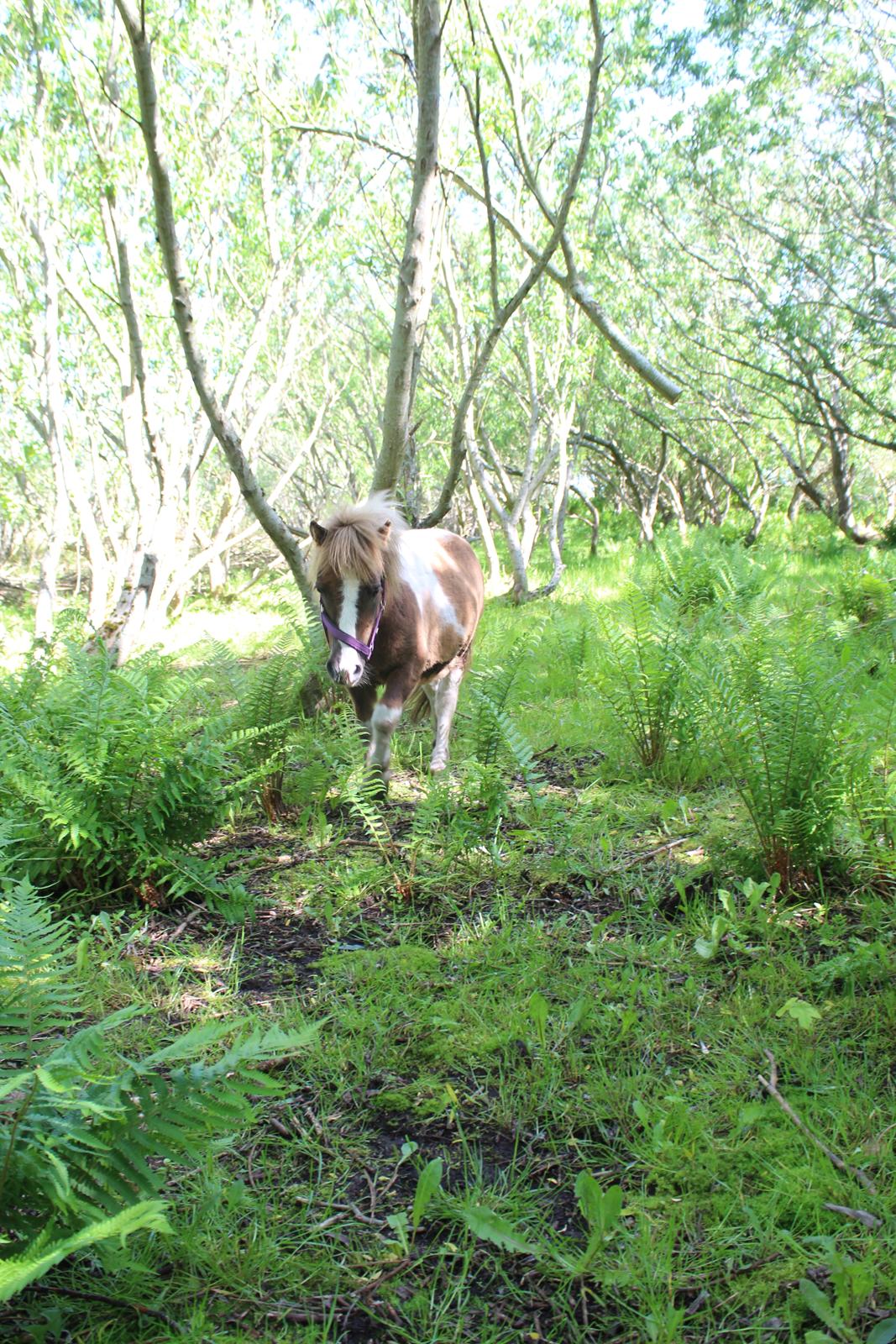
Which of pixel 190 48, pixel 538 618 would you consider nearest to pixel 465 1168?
pixel 538 618

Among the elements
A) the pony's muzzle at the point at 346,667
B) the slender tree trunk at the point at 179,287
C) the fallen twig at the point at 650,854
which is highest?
the slender tree trunk at the point at 179,287

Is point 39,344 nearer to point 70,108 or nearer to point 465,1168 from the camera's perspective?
point 70,108

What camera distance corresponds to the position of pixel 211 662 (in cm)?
504

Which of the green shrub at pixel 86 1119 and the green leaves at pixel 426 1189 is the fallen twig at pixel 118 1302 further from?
the green leaves at pixel 426 1189

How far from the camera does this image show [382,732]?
193 inches

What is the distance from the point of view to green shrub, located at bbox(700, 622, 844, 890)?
3.21 metres

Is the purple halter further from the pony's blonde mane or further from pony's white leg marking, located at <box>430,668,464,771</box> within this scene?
pony's white leg marking, located at <box>430,668,464,771</box>

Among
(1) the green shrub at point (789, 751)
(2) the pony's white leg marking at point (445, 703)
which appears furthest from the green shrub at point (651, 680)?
(2) the pony's white leg marking at point (445, 703)

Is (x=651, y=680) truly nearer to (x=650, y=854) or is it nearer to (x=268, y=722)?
(x=650, y=854)

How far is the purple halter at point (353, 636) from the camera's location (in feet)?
14.3

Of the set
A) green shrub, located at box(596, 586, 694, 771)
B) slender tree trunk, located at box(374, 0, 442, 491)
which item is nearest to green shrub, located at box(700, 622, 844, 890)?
green shrub, located at box(596, 586, 694, 771)

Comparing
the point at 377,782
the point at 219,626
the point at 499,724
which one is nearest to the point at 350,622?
the point at 377,782

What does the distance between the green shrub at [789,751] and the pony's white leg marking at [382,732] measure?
2012 mm

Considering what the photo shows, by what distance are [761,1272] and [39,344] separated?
39.7 ft
